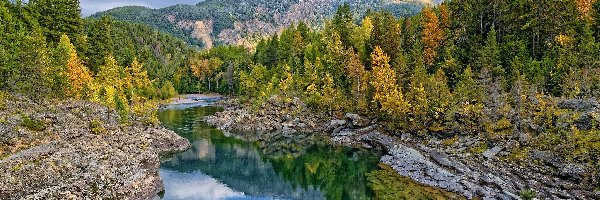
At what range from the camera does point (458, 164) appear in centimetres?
5466

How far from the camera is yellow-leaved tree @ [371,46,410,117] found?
75.1 meters

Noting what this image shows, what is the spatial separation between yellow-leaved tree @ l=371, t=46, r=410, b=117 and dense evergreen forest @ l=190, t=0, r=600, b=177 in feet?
0.65

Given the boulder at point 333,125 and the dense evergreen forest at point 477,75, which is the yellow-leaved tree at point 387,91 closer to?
the dense evergreen forest at point 477,75

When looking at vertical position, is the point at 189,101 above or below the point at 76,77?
below

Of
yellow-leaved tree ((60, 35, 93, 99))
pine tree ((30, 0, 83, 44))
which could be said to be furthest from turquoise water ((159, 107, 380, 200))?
pine tree ((30, 0, 83, 44))

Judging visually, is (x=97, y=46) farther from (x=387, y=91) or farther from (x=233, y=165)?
(x=387, y=91)

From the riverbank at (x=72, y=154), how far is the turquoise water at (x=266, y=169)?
3804mm

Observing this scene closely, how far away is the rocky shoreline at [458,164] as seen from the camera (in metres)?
44.2

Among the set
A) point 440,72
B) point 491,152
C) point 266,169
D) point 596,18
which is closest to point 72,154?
point 266,169

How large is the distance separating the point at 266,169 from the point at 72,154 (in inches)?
1045

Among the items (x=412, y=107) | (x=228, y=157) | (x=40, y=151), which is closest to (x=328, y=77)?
(x=412, y=107)

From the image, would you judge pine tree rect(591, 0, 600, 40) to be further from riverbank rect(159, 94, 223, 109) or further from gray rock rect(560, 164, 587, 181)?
riverbank rect(159, 94, 223, 109)

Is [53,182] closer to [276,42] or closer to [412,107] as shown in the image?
[412,107]

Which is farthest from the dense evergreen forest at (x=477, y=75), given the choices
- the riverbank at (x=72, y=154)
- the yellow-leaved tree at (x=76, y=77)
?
the riverbank at (x=72, y=154)
